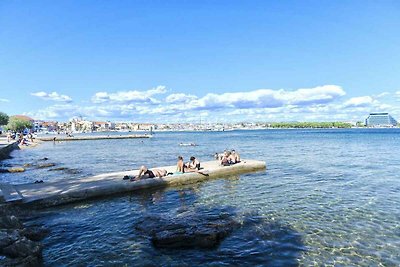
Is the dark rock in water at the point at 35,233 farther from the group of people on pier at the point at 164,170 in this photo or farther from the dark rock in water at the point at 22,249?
the group of people on pier at the point at 164,170

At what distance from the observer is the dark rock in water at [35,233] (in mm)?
10789

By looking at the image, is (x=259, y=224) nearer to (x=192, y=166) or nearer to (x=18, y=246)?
(x=18, y=246)

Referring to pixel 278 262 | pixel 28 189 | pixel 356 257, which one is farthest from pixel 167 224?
pixel 28 189

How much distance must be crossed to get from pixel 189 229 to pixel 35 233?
5726 mm

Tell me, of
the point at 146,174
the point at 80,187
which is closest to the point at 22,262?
the point at 80,187

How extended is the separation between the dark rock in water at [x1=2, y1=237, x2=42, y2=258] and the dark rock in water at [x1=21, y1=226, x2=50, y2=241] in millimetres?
1362

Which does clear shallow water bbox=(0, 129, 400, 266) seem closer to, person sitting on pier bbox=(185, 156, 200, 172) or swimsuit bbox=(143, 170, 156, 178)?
swimsuit bbox=(143, 170, 156, 178)

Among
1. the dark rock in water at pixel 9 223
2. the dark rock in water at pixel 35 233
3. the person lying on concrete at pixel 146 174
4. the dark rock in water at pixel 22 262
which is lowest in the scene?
the dark rock in water at pixel 35 233

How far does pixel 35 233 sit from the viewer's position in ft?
36.2

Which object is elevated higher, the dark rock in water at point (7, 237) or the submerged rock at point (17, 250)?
the dark rock in water at point (7, 237)

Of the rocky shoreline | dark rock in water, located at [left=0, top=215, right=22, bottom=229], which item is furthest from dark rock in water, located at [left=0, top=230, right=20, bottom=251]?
dark rock in water, located at [left=0, top=215, right=22, bottom=229]

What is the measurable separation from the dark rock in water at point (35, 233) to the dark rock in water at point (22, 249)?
1.36 metres

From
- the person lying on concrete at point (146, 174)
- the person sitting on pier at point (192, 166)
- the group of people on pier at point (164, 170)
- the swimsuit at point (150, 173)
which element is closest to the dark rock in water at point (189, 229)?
the person lying on concrete at point (146, 174)

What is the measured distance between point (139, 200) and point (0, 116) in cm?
10609
